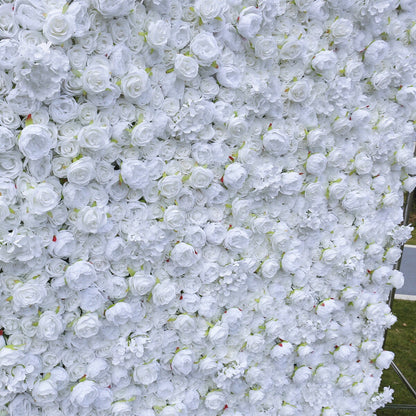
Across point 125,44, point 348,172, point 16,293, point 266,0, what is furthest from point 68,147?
point 348,172

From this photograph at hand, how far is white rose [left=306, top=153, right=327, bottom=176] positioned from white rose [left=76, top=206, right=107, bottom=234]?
0.91 metres

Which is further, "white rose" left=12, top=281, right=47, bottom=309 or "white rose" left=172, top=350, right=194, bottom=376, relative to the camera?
"white rose" left=172, top=350, right=194, bottom=376

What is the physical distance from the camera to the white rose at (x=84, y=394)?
1.63m

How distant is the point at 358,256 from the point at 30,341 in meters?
1.47

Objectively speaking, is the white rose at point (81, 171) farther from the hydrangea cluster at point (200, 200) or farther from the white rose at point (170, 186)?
the white rose at point (170, 186)

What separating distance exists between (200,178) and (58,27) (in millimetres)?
689

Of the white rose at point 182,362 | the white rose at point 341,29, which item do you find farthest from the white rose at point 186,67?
the white rose at point 182,362

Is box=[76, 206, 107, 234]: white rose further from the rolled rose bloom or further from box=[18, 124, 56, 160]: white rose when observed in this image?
the rolled rose bloom

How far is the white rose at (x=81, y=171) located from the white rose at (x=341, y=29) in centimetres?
113

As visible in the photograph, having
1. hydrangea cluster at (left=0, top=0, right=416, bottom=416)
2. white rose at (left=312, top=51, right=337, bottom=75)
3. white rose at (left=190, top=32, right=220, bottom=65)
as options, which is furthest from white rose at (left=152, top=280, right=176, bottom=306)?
white rose at (left=312, top=51, right=337, bottom=75)

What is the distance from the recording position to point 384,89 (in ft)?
6.99

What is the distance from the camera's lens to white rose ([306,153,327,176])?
194 cm

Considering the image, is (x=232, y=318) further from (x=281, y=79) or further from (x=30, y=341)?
(x=281, y=79)

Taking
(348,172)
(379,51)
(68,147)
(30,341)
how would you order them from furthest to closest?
1. (348,172)
2. (379,51)
3. (30,341)
4. (68,147)
